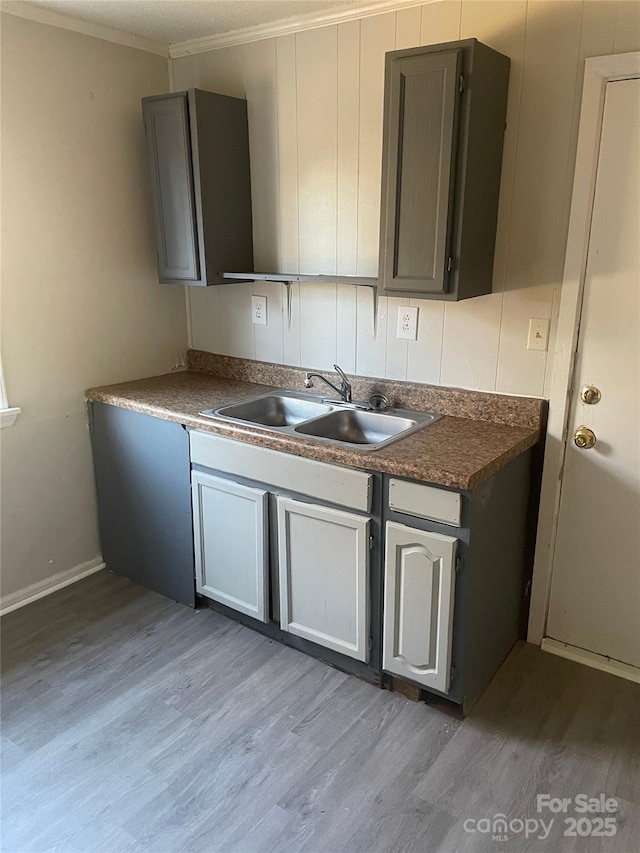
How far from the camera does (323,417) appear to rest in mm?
2492

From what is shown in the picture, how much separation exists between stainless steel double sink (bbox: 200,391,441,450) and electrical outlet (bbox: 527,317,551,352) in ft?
1.44

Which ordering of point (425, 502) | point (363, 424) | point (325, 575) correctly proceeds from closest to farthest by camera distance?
point (425, 502) → point (325, 575) → point (363, 424)

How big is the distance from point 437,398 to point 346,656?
1009 millimetres

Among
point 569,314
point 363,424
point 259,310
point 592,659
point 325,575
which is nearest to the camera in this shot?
point 569,314

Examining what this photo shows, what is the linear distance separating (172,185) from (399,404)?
1.31 meters

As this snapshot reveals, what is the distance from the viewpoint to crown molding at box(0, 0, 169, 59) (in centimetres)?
234

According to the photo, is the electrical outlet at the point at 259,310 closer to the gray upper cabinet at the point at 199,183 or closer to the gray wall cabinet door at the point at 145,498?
the gray upper cabinet at the point at 199,183

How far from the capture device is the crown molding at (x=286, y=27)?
7.43 feet

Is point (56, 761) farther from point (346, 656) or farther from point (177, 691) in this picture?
point (346, 656)

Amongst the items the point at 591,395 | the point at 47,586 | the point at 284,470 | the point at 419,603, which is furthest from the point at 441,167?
the point at 47,586

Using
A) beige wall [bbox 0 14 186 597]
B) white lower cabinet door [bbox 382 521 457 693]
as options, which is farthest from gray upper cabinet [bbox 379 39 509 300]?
beige wall [bbox 0 14 186 597]

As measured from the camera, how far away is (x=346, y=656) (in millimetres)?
2295

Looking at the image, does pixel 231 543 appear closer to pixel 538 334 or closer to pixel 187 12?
pixel 538 334

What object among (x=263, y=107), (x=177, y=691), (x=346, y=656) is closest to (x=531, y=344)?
(x=346, y=656)
